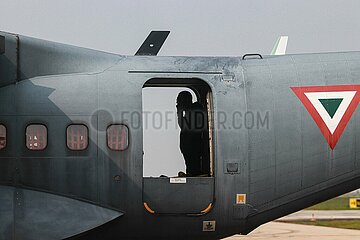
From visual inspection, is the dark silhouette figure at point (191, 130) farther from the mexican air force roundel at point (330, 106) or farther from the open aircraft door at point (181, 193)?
the mexican air force roundel at point (330, 106)

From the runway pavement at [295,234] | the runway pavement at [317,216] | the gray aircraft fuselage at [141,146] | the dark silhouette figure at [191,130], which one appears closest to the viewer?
the gray aircraft fuselage at [141,146]

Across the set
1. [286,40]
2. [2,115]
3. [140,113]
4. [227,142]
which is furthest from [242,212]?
[286,40]

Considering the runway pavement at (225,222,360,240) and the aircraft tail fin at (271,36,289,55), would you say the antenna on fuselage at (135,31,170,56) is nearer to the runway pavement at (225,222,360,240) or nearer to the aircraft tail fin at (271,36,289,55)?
the aircraft tail fin at (271,36,289,55)

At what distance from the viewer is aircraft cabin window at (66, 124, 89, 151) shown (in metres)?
10.4

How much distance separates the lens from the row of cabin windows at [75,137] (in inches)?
407

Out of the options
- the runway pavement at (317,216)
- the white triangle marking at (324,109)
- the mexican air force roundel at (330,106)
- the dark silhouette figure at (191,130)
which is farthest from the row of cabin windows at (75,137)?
the runway pavement at (317,216)

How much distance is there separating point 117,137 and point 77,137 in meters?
0.58

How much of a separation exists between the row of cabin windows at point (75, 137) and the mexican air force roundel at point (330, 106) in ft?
9.06

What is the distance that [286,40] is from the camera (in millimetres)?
15938

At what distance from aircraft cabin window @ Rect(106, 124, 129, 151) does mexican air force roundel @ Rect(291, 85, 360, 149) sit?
106 inches

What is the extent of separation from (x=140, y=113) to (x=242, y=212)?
7.08 feet

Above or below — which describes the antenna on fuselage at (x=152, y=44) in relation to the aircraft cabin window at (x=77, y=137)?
above

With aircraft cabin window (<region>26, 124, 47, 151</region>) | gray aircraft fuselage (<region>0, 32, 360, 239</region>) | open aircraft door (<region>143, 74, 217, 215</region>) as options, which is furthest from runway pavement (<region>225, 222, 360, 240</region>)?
aircraft cabin window (<region>26, 124, 47, 151</region>)

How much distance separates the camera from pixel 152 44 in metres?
11.7
